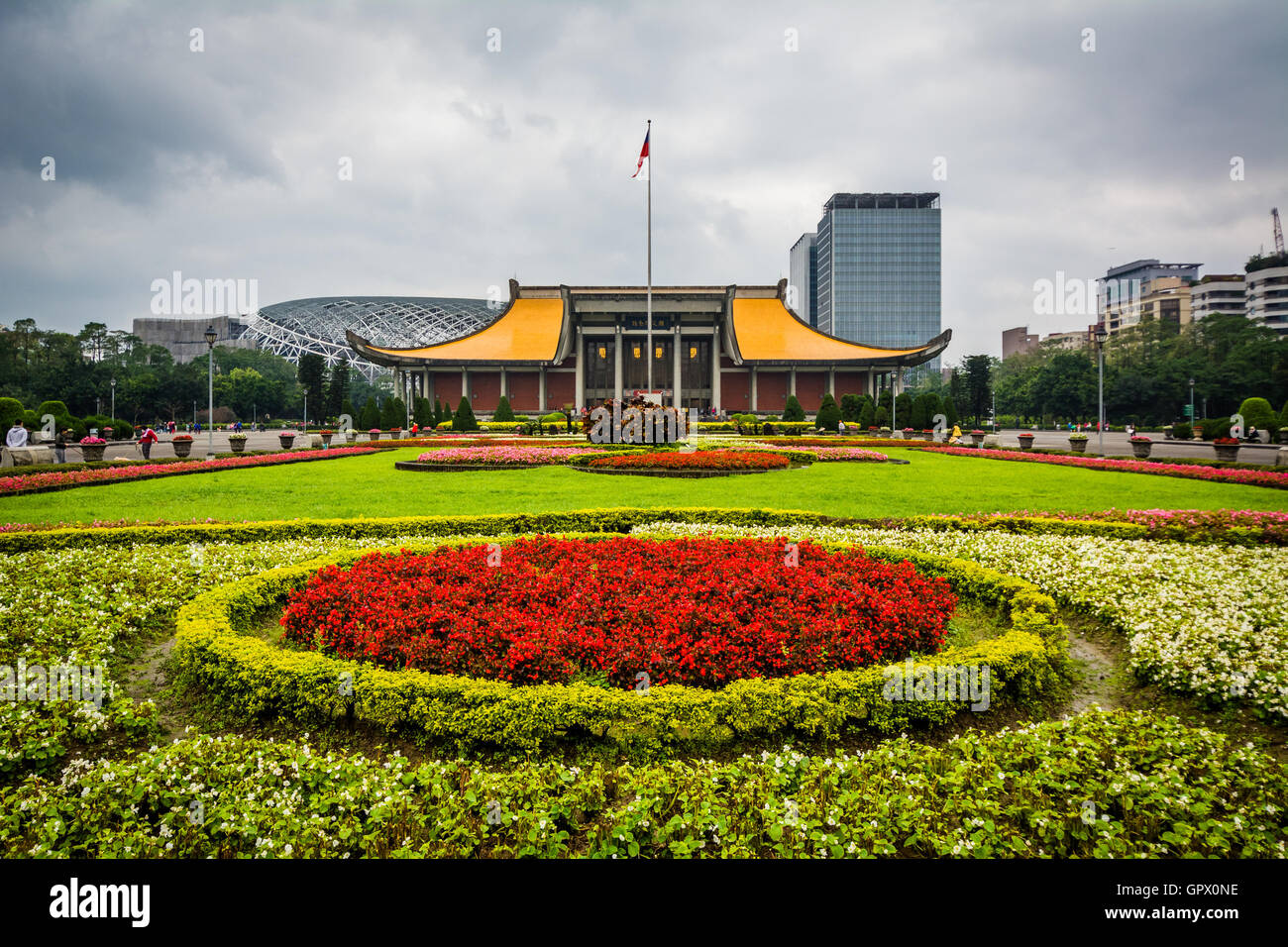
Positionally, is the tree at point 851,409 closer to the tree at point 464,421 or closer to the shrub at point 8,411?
the tree at point 464,421

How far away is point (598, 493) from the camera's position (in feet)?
33.8

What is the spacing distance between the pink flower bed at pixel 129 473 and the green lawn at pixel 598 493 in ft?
0.99

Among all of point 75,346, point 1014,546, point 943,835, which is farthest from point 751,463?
point 75,346

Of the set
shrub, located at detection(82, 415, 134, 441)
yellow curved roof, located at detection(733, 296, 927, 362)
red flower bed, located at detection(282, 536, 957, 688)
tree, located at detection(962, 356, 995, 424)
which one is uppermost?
yellow curved roof, located at detection(733, 296, 927, 362)

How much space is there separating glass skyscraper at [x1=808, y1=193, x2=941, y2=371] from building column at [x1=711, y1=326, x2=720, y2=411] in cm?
6562

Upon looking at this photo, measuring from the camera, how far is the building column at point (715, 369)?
4231cm

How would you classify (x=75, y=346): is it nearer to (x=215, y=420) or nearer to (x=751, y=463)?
(x=215, y=420)

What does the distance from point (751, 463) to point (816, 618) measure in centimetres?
1038

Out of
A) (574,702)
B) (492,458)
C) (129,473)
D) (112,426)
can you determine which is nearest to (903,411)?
(492,458)

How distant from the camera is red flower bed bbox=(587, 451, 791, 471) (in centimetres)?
1367

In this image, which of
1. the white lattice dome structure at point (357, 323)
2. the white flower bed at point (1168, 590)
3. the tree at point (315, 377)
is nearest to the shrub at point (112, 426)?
the tree at point (315, 377)

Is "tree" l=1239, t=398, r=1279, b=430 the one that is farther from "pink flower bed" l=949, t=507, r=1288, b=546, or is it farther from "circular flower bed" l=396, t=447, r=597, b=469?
"circular flower bed" l=396, t=447, r=597, b=469

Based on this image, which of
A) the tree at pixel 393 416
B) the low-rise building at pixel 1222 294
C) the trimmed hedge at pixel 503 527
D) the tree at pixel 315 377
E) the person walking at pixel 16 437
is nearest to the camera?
the trimmed hedge at pixel 503 527

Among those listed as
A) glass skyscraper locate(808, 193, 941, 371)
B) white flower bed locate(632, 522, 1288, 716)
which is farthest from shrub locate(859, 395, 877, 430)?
glass skyscraper locate(808, 193, 941, 371)
